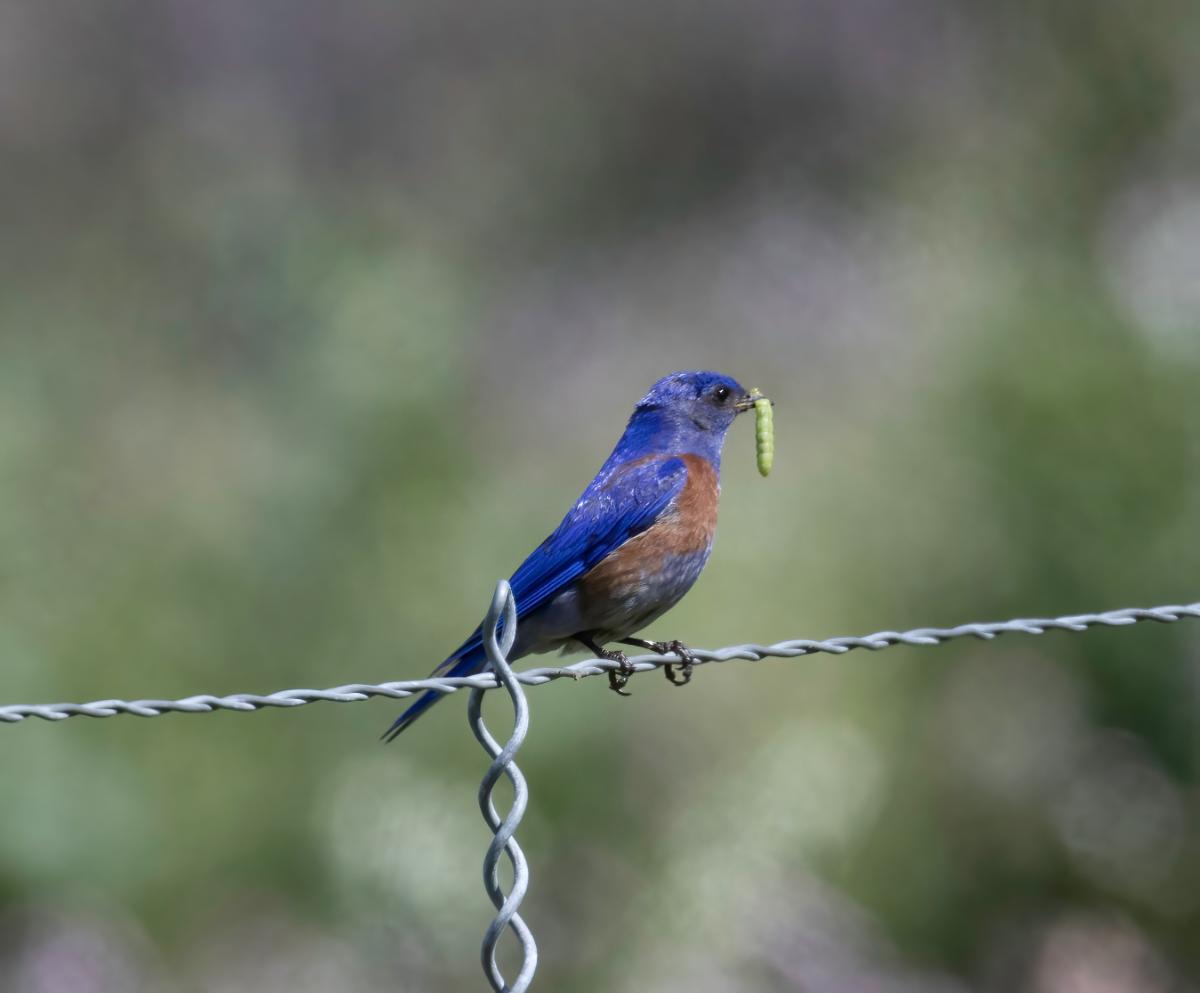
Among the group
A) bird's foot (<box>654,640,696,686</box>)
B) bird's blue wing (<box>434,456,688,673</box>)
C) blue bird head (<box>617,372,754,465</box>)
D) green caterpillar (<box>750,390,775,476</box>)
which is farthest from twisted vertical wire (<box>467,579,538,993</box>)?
blue bird head (<box>617,372,754,465</box>)

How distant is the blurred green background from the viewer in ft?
15.0

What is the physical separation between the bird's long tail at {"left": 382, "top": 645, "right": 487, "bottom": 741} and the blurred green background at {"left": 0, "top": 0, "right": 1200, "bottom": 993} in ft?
3.53

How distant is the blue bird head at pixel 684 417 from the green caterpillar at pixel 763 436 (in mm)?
71

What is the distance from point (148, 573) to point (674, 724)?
6.90 feet

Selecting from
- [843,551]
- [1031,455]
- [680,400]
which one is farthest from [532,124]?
[680,400]

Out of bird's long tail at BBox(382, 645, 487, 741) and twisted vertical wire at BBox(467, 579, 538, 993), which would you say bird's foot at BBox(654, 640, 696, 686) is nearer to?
bird's long tail at BBox(382, 645, 487, 741)

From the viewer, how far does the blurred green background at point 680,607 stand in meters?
4.56

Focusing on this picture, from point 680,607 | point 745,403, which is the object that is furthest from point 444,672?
point 680,607

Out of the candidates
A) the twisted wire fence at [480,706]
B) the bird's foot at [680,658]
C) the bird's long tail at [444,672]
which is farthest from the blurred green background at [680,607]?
the twisted wire fence at [480,706]

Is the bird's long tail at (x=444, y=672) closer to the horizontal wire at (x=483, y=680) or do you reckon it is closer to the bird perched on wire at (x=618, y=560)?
the bird perched on wire at (x=618, y=560)

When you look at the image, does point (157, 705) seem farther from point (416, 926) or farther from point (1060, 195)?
point (1060, 195)

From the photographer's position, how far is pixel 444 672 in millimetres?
3723

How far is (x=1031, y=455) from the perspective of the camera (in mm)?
5363

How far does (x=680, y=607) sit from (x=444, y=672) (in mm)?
2613
